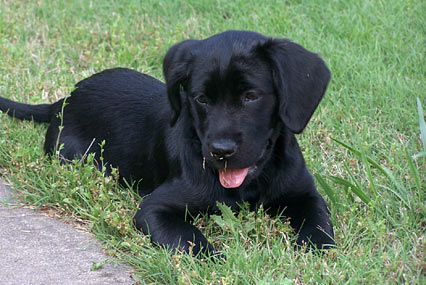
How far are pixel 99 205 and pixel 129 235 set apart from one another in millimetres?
259

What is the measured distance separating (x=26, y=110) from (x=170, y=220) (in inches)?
63.9

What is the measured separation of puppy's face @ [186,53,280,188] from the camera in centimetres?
311

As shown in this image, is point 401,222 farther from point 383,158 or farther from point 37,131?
point 37,131

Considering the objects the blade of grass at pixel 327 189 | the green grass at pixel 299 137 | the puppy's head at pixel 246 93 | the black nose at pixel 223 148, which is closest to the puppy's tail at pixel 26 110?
the green grass at pixel 299 137

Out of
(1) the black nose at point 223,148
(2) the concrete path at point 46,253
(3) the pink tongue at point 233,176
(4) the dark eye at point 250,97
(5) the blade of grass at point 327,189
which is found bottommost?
(2) the concrete path at point 46,253

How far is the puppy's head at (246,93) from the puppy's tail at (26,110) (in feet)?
5.16

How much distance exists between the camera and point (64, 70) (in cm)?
524

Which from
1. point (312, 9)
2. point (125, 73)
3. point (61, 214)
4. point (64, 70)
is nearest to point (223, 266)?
point (61, 214)

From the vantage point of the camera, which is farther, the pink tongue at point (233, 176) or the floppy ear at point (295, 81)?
the pink tongue at point (233, 176)

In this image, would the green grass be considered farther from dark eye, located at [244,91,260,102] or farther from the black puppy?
dark eye, located at [244,91,260,102]

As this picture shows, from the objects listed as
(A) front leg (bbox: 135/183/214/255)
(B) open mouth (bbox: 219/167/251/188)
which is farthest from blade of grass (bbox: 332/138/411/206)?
(A) front leg (bbox: 135/183/214/255)

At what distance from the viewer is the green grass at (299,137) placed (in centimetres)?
299

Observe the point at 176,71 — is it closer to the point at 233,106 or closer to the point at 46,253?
the point at 233,106

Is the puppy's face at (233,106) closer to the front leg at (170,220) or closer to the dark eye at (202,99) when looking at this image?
the dark eye at (202,99)
